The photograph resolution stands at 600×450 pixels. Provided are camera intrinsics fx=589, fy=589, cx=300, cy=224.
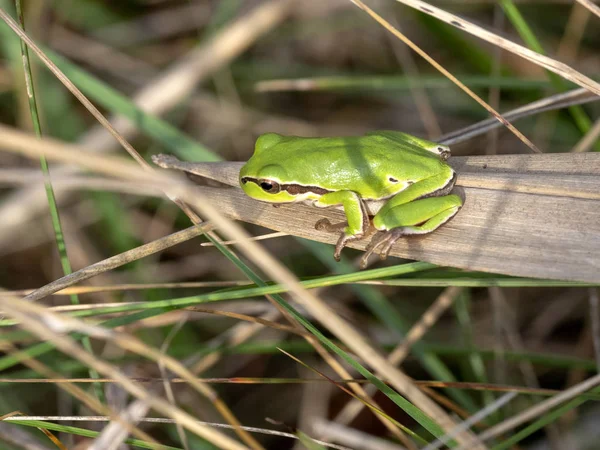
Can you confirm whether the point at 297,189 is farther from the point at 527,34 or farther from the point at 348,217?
the point at 527,34

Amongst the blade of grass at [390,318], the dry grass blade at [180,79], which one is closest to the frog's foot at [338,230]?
the blade of grass at [390,318]

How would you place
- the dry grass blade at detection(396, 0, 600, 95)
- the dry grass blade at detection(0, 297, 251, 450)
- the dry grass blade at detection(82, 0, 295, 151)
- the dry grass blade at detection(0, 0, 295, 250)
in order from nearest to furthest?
the dry grass blade at detection(0, 297, 251, 450) < the dry grass blade at detection(396, 0, 600, 95) < the dry grass blade at detection(0, 0, 295, 250) < the dry grass blade at detection(82, 0, 295, 151)

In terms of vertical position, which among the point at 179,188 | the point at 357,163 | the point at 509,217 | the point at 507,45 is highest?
the point at 507,45

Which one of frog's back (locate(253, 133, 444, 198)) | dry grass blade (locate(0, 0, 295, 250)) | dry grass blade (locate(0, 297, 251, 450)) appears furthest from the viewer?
dry grass blade (locate(0, 0, 295, 250))

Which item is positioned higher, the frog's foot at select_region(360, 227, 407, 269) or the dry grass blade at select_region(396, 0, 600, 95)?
the dry grass blade at select_region(396, 0, 600, 95)

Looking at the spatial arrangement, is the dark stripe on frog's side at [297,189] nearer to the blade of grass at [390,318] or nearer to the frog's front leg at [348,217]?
the frog's front leg at [348,217]

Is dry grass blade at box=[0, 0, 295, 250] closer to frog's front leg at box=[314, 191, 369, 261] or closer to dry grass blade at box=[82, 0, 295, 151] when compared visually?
dry grass blade at box=[82, 0, 295, 151]

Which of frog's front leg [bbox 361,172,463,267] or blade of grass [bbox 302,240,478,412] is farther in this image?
blade of grass [bbox 302,240,478,412]

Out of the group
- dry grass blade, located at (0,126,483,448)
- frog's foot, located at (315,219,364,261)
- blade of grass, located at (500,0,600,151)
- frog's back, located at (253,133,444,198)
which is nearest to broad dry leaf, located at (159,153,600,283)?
frog's foot, located at (315,219,364,261)

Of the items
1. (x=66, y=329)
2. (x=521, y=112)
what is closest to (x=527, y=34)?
(x=521, y=112)
